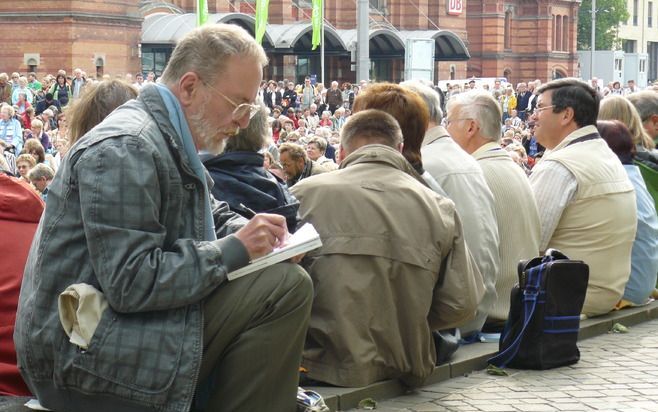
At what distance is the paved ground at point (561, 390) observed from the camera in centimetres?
637

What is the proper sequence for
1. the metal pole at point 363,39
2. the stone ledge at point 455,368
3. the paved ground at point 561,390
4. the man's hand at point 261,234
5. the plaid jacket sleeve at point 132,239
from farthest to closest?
1. the metal pole at point 363,39
2. the paved ground at point 561,390
3. the stone ledge at point 455,368
4. the man's hand at point 261,234
5. the plaid jacket sleeve at point 132,239

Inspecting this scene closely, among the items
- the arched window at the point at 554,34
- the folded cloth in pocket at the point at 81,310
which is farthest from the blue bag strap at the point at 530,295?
the arched window at the point at 554,34

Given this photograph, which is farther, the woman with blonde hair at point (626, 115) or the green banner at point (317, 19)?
the green banner at point (317, 19)

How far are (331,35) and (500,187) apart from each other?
43207mm

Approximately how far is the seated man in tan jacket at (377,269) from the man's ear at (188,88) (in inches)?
71.1

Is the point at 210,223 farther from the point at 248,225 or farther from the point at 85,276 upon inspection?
the point at 85,276

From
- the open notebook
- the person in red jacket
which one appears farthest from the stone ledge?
the open notebook

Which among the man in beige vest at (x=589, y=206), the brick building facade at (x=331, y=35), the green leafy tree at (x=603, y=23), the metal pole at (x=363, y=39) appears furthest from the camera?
the green leafy tree at (x=603, y=23)

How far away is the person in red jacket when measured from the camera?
515 centimetres

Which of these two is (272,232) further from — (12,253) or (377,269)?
(377,269)

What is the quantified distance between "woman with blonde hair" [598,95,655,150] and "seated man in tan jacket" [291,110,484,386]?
385cm

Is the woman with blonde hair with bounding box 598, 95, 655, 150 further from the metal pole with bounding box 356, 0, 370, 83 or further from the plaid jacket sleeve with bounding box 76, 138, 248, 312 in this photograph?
the metal pole with bounding box 356, 0, 370, 83

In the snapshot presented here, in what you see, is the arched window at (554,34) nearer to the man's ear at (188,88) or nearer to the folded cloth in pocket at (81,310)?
the man's ear at (188,88)

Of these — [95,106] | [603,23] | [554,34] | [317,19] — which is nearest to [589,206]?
[95,106]
